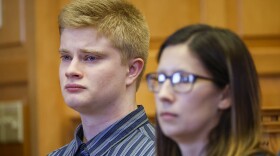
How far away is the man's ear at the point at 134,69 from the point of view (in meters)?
1.30

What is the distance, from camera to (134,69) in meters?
1.31

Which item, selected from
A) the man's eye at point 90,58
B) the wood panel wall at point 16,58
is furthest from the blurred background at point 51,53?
the man's eye at point 90,58

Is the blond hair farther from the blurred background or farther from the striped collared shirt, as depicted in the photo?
the blurred background

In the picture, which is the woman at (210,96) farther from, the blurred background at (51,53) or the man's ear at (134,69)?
the blurred background at (51,53)

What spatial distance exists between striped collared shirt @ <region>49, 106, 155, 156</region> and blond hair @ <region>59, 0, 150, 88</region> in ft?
0.33

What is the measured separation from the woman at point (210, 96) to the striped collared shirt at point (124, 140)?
1.34ft

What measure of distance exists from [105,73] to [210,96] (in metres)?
0.45

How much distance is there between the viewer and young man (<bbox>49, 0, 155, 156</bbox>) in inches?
48.2

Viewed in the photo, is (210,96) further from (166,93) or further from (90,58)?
(90,58)

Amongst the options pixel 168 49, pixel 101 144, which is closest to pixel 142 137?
pixel 101 144

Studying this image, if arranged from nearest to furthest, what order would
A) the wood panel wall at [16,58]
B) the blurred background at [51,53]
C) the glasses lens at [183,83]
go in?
the glasses lens at [183,83], the blurred background at [51,53], the wood panel wall at [16,58]

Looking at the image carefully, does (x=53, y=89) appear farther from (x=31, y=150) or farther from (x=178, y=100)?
(x=178, y=100)

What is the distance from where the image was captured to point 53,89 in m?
1.84

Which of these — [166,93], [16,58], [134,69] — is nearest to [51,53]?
[16,58]
